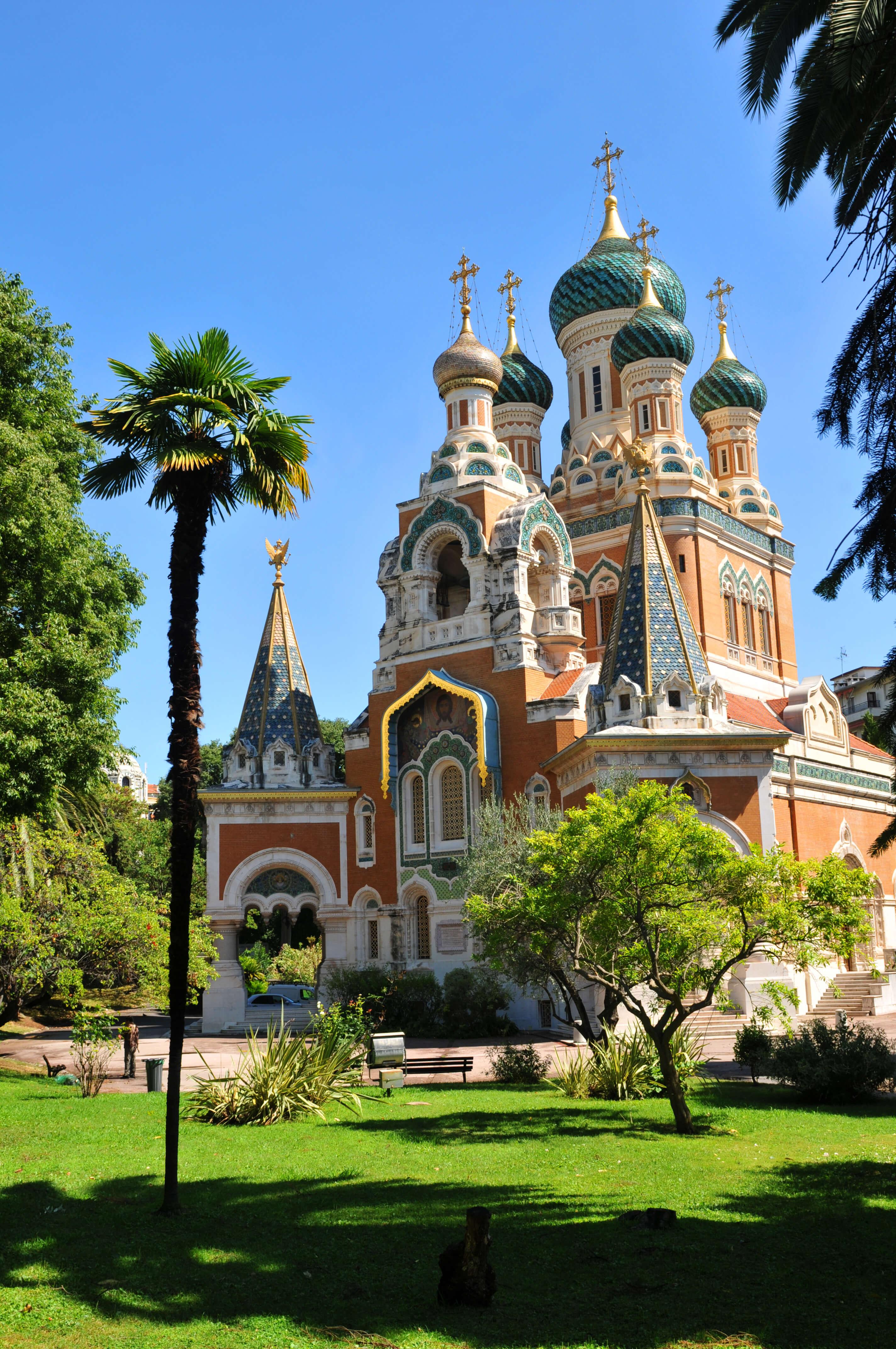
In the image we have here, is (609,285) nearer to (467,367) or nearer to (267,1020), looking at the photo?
(467,367)

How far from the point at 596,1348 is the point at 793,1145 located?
5.74 meters

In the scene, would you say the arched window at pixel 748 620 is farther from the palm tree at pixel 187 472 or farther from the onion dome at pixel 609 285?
the palm tree at pixel 187 472

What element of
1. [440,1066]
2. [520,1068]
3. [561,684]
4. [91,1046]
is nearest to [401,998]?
[440,1066]

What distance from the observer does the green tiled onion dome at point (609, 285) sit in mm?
34406

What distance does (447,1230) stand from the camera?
26.6ft

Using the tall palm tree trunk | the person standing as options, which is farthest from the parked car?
the tall palm tree trunk

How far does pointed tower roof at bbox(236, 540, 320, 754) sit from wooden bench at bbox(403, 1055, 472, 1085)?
44.7 feet

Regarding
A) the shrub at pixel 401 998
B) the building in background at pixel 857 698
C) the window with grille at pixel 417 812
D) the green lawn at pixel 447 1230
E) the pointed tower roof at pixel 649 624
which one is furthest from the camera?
the building in background at pixel 857 698

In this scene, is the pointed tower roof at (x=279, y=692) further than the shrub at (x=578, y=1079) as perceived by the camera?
Yes

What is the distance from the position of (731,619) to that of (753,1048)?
53.1ft

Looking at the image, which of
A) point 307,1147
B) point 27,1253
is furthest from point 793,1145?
point 27,1253

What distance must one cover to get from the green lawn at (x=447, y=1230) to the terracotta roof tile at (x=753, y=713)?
545 inches

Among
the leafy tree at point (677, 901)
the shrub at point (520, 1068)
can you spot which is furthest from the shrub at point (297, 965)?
the leafy tree at point (677, 901)

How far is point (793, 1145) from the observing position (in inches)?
433
